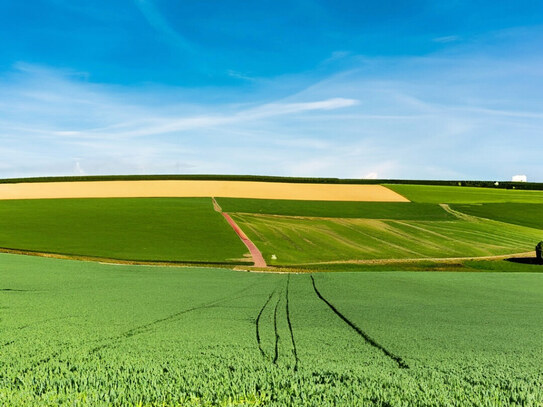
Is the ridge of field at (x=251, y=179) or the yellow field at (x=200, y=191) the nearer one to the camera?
the yellow field at (x=200, y=191)

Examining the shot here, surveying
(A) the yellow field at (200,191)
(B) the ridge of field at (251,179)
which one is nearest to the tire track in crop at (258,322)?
(A) the yellow field at (200,191)

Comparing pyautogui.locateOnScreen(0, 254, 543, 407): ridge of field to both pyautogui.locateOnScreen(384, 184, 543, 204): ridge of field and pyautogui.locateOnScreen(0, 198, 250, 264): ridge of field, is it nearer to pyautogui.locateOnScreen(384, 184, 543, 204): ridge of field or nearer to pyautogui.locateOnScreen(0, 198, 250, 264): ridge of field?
pyautogui.locateOnScreen(0, 198, 250, 264): ridge of field

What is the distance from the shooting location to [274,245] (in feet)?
116

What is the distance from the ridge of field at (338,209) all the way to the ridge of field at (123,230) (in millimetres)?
→ 5507

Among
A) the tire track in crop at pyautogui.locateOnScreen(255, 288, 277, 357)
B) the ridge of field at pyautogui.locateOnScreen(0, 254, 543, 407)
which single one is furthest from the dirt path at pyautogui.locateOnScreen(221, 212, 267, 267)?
the ridge of field at pyautogui.locateOnScreen(0, 254, 543, 407)

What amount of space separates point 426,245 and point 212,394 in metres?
37.5

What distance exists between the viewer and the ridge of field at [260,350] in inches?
161

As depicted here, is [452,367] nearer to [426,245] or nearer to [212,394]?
[212,394]

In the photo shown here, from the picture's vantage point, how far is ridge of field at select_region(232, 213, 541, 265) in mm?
33625

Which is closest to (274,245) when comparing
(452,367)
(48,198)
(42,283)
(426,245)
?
(426,245)

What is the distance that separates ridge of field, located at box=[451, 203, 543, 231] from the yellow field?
1208cm

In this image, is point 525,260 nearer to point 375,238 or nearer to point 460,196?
point 375,238

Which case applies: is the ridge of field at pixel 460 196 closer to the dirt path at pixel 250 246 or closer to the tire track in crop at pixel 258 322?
the dirt path at pixel 250 246

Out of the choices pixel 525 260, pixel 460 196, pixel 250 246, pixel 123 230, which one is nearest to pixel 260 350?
pixel 250 246
